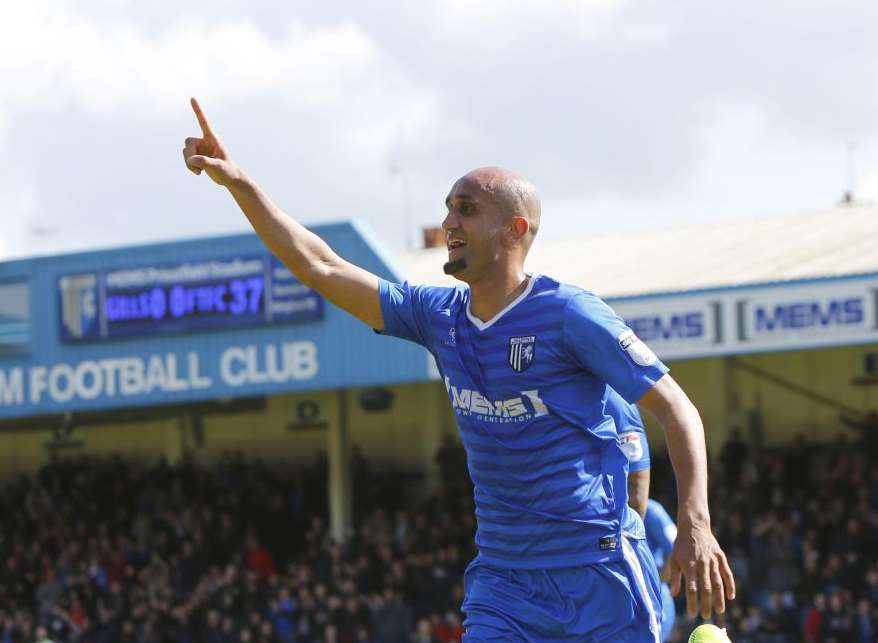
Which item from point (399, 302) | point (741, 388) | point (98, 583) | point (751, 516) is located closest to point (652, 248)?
point (741, 388)

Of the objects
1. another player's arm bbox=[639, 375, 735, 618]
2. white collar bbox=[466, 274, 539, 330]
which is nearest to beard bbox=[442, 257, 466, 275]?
white collar bbox=[466, 274, 539, 330]

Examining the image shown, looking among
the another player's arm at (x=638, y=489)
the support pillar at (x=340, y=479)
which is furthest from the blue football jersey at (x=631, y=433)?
the support pillar at (x=340, y=479)

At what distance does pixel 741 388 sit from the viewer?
28.8 meters

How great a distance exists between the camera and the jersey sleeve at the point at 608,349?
5711 millimetres

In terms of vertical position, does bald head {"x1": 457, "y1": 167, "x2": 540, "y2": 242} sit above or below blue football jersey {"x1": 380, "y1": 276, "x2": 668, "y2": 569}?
above

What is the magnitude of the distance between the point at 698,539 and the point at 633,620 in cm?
78

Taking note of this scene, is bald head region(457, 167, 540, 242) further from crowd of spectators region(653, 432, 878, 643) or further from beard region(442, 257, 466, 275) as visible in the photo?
crowd of spectators region(653, 432, 878, 643)

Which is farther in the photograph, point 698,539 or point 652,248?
point 652,248

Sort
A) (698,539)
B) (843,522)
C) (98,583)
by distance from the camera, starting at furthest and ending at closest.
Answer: (98,583), (843,522), (698,539)

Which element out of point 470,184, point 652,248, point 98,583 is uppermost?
point 652,248

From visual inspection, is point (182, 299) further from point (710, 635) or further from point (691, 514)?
point (691, 514)

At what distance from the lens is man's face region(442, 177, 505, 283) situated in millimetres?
5984

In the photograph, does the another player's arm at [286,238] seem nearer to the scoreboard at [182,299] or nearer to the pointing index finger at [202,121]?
the pointing index finger at [202,121]

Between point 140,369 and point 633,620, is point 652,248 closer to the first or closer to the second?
point 140,369
